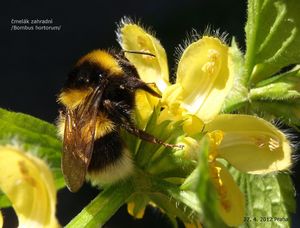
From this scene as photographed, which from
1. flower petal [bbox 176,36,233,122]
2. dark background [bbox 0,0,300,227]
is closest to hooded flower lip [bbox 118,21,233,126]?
flower petal [bbox 176,36,233,122]

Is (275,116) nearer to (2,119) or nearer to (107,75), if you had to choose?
(107,75)

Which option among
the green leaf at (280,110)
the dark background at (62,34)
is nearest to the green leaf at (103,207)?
the green leaf at (280,110)

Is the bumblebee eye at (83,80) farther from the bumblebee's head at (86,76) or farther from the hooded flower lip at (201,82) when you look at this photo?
the hooded flower lip at (201,82)

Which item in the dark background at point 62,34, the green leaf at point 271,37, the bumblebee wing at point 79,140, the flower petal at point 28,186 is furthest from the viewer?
the dark background at point 62,34

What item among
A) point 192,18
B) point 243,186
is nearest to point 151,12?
point 192,18

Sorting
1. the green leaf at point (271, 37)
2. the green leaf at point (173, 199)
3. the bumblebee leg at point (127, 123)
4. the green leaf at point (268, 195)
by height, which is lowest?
the green leaf at point (268, 195)

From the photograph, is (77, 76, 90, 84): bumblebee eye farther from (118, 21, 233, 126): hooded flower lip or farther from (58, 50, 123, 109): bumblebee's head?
(118, 21, 233, 126): hooded flower lip
